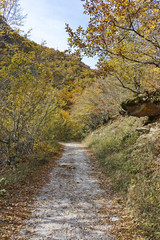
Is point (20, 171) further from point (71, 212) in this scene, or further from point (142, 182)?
point (142, 182)

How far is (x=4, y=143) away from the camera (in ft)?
24.4

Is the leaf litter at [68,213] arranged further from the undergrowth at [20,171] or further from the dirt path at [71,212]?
the undergrowth at [20,171]

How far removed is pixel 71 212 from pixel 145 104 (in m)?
5.87

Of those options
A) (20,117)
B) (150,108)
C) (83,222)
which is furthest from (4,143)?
(150,108)

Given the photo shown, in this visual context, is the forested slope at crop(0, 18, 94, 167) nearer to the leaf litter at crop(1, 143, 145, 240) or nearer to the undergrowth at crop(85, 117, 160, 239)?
the leaf litter at crop(1, 143, 145, 240)

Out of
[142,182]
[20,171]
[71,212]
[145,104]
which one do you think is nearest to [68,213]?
[71,212]

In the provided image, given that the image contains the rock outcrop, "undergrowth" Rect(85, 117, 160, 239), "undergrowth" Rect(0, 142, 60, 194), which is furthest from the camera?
the rock outcrop

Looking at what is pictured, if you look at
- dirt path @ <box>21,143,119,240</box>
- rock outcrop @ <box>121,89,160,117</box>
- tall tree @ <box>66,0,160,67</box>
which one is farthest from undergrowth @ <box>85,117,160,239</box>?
tall tree @ <box>66,0,160,67</box>

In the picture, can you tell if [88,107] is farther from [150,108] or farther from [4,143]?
[4,143]

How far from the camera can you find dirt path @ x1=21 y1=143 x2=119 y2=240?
3.54 metres

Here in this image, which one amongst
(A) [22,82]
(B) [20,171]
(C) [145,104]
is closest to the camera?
(A) [22,82]

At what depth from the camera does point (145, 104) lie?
7789 millimetres

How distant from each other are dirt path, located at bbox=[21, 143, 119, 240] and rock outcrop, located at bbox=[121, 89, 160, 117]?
397 cm

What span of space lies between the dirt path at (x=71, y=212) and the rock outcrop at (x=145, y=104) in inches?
156
